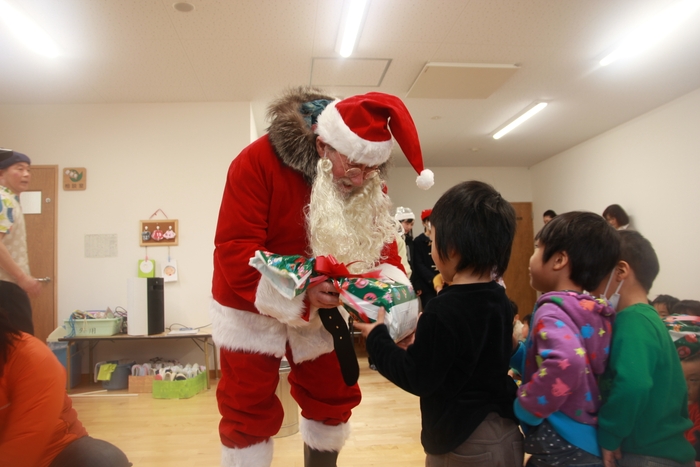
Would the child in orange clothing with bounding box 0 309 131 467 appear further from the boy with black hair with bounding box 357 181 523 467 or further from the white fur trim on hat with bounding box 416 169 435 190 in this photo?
the white fur trim on hat with bounding box 416 169 435 190

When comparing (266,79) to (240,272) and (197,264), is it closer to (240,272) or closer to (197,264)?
(197,264)

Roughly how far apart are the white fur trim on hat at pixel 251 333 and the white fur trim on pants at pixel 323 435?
0.33 metres

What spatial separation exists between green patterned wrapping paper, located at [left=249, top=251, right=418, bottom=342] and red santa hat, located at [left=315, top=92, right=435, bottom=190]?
0.37m

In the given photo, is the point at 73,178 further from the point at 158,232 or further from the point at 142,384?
the point at 142,384

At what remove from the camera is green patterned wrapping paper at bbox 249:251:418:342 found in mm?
1134

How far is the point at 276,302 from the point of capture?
1.25 m

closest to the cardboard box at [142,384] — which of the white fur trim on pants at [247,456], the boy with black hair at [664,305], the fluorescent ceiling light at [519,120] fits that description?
the white fur trim on pants at [247,456]

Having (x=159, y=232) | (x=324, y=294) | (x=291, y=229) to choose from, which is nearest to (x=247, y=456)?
(x=324, y=294)

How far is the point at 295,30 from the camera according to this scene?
307 cm

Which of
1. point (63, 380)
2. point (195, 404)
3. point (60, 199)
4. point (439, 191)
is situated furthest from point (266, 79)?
point (439, 191)

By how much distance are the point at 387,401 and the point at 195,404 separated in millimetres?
1433

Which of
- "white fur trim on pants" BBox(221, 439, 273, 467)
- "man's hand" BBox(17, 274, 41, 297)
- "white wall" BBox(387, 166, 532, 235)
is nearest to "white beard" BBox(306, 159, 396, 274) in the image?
"white fur trim on pants" BBox(221, 439, 273, 467)

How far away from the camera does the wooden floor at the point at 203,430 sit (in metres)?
2.32

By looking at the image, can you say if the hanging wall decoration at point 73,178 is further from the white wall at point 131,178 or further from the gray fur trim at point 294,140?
the gray fur trim at point 294,140
